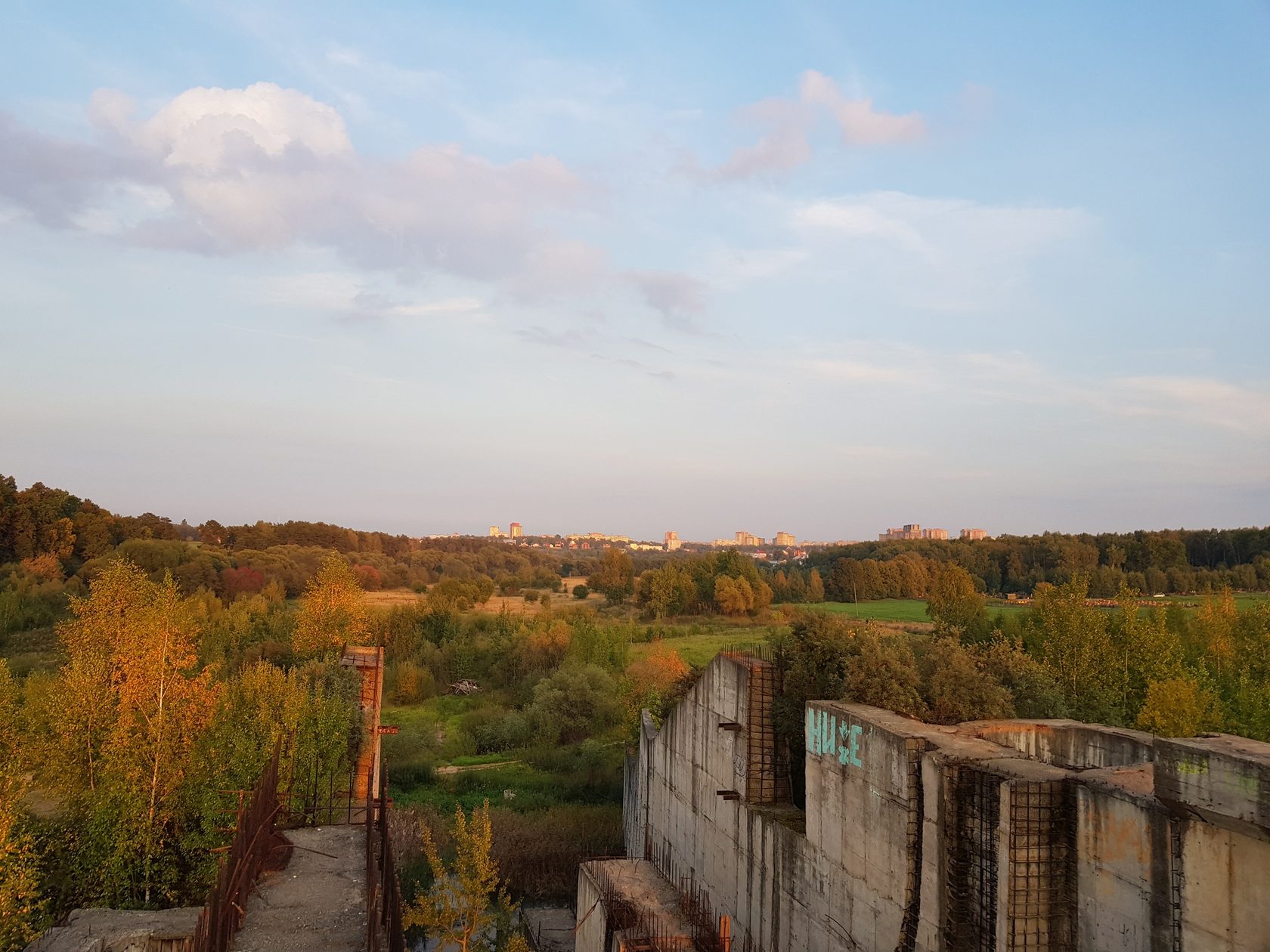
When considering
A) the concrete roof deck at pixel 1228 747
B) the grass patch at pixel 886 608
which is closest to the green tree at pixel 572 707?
the grass patch at pixel 886 608

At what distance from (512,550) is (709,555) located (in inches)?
2932

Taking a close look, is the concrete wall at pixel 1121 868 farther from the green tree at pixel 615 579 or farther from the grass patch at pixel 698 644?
the green tree at pixel 615 579

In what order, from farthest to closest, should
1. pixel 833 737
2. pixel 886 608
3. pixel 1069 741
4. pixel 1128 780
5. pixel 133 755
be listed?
1. pixel 886 608
2. pixel 133 755
3. pixel 1069 741
4. pixel 833 737
5. pixel 1128 780

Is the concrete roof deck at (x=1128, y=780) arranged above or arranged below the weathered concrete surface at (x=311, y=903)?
above

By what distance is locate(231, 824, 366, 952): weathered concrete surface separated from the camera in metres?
11.2

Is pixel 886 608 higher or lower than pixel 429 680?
higher

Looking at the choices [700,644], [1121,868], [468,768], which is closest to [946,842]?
[1121,868]

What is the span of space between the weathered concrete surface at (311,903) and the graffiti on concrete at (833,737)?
7810mm

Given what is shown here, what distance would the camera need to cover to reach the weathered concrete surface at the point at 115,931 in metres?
13.1

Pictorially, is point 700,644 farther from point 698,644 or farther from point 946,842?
point 946,842

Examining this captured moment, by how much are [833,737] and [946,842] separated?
2.97 meters

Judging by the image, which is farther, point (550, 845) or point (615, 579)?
point (615, 579)

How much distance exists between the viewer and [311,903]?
12.4 meters

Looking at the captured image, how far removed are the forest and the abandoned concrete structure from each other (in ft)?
5.74
